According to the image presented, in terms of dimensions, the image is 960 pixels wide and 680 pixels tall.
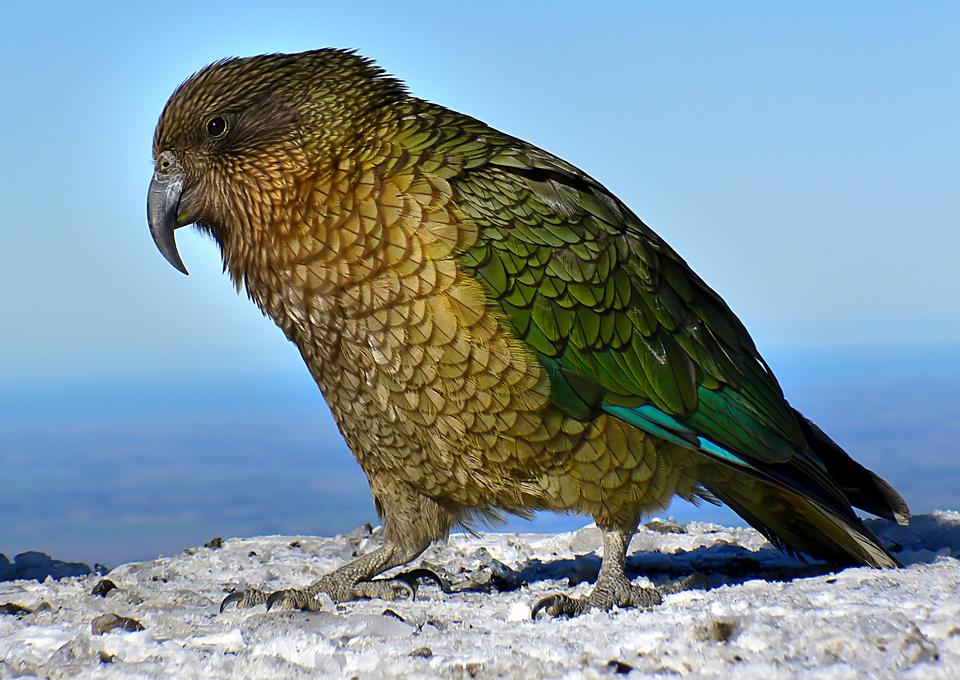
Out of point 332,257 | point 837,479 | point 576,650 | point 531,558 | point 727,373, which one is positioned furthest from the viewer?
point 531,558

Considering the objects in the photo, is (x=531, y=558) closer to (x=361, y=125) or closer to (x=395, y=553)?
(x=395, y=553)

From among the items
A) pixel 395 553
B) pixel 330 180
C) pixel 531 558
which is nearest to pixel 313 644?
pixel 395 553

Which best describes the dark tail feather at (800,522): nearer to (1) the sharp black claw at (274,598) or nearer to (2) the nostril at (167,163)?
(1) the sharp black claw at (274,598)

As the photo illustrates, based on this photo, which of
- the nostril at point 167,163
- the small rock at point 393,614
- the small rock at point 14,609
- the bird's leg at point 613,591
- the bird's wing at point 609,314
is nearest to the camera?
the small rock at point 393,614

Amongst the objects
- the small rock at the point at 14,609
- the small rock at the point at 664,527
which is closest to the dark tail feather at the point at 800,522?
the small rock at the point at 664,527

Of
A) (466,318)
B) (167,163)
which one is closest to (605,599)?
(466,318)
